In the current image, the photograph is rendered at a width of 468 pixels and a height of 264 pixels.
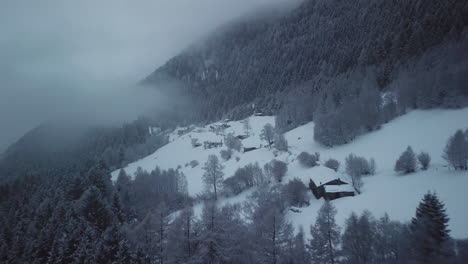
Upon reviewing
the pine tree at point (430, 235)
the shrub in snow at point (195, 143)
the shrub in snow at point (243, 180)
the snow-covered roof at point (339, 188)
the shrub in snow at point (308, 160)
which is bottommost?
the pine tree at point (430, 235)

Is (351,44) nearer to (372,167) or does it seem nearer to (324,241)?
(372,167)

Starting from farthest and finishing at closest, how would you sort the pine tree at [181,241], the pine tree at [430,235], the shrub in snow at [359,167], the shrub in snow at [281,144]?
the shrub in snow at [281,144] → the shrub in snow at [359,167] → the pine tree at [181,241] → the pine tree at [430,235]

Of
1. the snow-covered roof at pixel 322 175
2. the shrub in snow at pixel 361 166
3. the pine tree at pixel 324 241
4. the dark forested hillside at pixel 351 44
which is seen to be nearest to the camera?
the pine tree at pixel 324 241

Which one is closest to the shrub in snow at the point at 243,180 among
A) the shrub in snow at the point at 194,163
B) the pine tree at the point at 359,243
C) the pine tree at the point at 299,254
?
the pine tree at the point at 299,254

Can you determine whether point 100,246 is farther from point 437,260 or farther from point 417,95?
point 417,95

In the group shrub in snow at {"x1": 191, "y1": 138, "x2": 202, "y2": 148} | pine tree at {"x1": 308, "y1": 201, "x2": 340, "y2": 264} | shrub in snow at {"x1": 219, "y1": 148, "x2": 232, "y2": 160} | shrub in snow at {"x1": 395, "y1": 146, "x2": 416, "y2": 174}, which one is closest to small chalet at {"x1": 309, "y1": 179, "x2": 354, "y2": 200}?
shrub in snow at {"x1": 395, "y1": 146, "x2": 416, "y2": 174}

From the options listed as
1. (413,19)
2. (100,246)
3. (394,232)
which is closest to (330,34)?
(413,19)

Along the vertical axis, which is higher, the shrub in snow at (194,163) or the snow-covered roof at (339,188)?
the shrub in snow at (194,163)

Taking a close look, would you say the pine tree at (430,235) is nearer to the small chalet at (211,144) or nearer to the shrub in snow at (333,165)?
the shrub in snow at (333,165)
